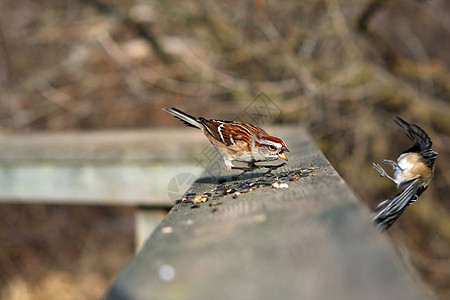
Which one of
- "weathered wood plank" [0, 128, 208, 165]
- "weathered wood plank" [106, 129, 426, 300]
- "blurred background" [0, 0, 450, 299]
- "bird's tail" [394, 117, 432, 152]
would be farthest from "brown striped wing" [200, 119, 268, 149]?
→ "blurred background" [0, 0, 450, 299]

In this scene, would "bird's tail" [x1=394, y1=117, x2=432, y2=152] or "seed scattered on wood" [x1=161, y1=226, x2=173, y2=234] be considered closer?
"seed scattered on wood" [x1=161, y1=226, x2=173, y2=234]

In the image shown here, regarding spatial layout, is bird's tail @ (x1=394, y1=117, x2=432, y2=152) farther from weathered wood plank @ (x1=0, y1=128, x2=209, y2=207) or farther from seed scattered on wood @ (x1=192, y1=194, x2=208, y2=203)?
weathered wood plank @ (x1=0, y1=128, x2=209, y2=207)

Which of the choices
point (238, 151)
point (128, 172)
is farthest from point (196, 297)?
point (128, 172)

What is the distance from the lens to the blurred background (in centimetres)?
621

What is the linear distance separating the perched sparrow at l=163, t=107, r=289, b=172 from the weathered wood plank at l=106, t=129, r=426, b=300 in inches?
33.7

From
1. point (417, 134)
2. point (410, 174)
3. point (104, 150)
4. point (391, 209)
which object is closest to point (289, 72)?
point (104, 150)

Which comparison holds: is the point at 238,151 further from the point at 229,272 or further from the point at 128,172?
the point at 128,172

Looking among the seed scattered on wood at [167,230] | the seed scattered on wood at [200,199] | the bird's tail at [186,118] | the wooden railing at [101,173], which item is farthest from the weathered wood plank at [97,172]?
the seed scattered on wood at [167,230]

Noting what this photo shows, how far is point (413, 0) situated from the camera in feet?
20.1

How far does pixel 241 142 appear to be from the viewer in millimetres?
2510

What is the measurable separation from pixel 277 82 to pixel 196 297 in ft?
18.8

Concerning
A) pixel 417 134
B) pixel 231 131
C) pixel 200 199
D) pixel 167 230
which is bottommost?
pixel 167 230

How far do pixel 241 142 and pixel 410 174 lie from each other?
948 millimetres

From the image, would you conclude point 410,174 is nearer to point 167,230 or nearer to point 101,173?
point 167,230
